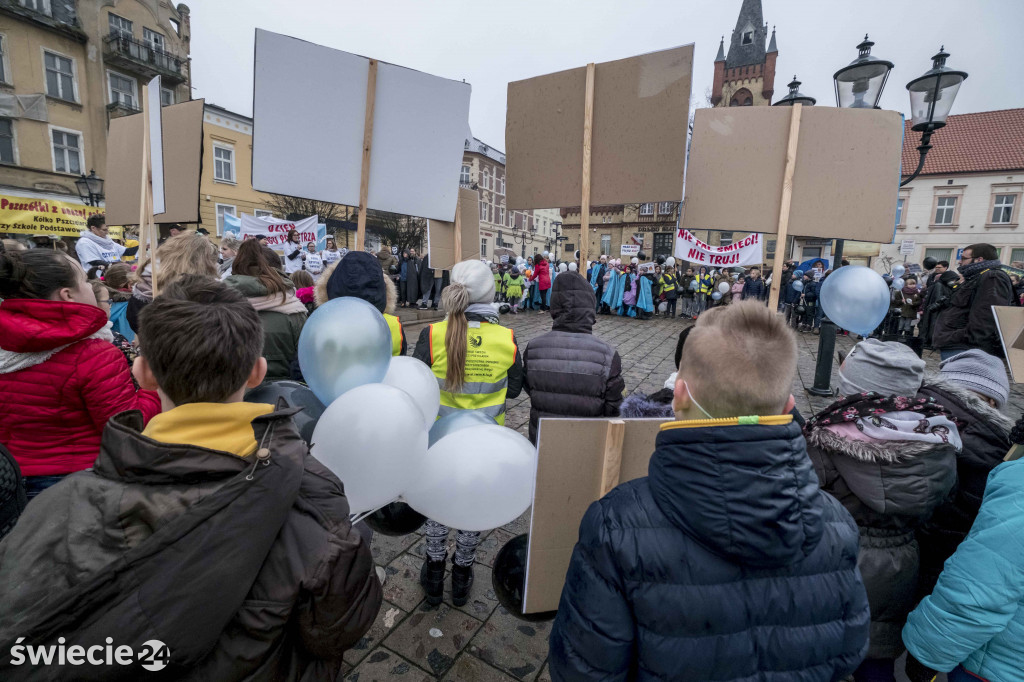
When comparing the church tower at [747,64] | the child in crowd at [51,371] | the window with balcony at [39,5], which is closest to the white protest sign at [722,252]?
the child in crowd at [51,371]

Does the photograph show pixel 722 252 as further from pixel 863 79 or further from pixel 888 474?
pixel 888 474

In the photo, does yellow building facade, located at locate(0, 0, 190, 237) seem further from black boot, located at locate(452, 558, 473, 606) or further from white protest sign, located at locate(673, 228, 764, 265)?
black boot, located at locate(452, 558, 473, 606)

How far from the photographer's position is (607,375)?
2660mm

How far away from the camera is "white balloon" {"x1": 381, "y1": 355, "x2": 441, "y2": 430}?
2.21m

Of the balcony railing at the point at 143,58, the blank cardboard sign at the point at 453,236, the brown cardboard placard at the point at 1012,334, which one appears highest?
the balcony railing at the point at 143,58

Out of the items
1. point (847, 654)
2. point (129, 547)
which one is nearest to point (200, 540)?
point (129, 547)

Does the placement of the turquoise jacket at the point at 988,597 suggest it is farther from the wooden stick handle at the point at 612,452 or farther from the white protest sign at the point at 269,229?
the white protest sign at the point at 269,229

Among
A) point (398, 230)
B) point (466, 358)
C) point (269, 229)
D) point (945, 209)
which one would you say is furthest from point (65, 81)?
point (945, 209)

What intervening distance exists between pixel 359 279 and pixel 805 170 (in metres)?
2.75

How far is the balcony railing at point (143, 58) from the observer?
22.8 meters

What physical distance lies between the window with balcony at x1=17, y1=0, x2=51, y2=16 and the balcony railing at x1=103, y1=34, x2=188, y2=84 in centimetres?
204

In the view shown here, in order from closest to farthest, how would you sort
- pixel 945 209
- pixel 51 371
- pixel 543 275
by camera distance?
pixel 51 371 < pixel 543 275 < pixel 945 209

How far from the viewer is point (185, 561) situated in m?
0.88

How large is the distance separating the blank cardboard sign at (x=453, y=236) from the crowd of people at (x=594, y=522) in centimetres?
201
